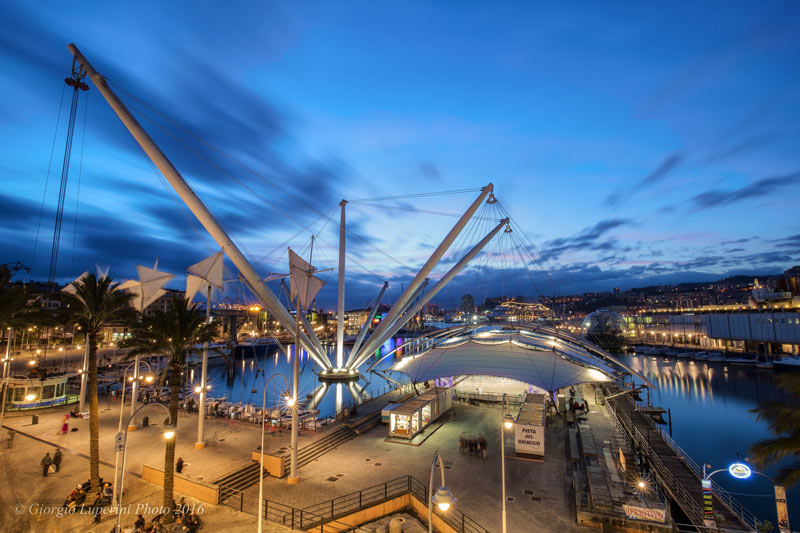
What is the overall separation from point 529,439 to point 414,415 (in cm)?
716

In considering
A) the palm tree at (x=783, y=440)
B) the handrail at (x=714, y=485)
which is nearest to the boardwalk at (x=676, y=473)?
the handrail at (x=714, y=485)

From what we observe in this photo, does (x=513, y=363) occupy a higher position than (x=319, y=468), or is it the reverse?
(x=513, y=363)

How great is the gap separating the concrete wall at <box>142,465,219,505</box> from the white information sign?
49.5 ft

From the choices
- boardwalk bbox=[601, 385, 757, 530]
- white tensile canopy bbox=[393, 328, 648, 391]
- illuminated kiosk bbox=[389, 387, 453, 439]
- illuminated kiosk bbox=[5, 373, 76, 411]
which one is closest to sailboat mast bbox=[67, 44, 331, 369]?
illuminated kiosk bbox=[389, 387, 453, 439]

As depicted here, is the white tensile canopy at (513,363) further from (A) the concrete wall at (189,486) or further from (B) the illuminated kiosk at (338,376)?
(B) the illuminated kiosk at (338,376)

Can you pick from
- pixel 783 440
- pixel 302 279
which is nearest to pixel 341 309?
pixel 302 279

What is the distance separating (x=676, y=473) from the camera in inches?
821

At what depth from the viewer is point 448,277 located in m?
42.5

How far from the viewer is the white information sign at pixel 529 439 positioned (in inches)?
813

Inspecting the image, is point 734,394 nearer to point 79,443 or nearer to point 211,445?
point 211,445

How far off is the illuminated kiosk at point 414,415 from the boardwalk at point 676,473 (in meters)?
13.4

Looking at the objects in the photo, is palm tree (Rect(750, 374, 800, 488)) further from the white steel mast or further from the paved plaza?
the white steel mast

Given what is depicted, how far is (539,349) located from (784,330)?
241 ft

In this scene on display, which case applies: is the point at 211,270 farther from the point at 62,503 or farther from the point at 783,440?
the point at 783,440
